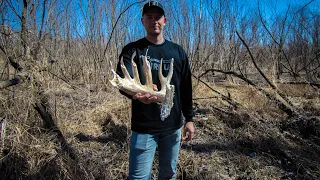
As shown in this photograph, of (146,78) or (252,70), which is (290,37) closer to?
(252,70)

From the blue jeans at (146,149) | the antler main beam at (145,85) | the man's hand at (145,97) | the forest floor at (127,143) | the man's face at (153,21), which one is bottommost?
the forest floor at (127,143)

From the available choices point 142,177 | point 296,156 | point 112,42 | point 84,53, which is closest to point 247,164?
point 296,156

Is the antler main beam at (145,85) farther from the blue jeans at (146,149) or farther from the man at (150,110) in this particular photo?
the blue jeans at (146,149)

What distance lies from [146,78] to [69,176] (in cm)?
138

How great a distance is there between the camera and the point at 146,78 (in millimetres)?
1180

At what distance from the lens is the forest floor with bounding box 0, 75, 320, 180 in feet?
6.73

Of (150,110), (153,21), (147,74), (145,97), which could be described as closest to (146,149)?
(150,110)

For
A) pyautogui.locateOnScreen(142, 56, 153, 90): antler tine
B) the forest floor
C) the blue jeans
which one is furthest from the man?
the forest floor

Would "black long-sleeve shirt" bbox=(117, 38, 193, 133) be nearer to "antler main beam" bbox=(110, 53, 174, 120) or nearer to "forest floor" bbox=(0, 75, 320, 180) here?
"antler main beam" bbox=(110, 53, 174, 120)

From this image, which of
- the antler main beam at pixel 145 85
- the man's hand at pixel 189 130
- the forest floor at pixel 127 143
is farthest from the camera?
the forest floor at pixel 127 143

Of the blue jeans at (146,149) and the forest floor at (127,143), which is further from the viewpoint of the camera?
the forest floor at (127,143)

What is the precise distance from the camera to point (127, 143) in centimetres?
255

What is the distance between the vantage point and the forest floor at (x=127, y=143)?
205cm

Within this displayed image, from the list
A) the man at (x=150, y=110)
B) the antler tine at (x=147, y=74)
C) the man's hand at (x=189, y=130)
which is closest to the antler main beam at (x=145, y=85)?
the antler tine at (x=147, y=74)
